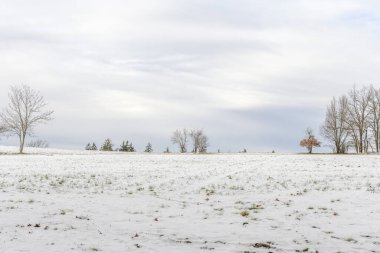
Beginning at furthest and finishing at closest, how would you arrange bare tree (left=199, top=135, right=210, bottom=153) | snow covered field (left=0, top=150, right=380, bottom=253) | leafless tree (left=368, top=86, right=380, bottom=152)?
bare tree (left=199, top=135, right=210, bottom=153) → leafless tree (left=368, top=86, right=380, bottom=152) → snow covered field (left=0, top=150, right=380, bottom=253)

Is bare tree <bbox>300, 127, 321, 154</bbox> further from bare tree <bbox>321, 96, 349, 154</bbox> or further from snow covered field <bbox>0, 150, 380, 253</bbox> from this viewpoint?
snow covered field <bbox>0, 150, 380, 253</bbox>

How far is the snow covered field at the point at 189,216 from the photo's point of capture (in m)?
9.07

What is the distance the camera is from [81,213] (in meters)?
12.7

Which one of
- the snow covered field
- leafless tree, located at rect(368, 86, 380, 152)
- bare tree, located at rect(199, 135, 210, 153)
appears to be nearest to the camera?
the snow covered field

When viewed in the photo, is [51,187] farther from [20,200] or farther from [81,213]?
[81,213]

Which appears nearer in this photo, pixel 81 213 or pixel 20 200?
pixel 81 213

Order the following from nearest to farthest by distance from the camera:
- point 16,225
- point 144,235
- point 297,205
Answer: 1. point 144,235
2. point 16,225
3. point 297,205

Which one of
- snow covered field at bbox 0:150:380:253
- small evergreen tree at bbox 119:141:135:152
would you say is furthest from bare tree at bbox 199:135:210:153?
snow covered field at bbox 0:150:380:253

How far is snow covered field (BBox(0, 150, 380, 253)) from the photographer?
907 centimetres

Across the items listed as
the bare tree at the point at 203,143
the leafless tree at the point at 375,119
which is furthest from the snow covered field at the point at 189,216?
the bare tree at the point at 203,143

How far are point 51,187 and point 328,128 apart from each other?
68.9 meters

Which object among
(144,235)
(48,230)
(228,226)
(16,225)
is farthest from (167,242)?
(16,225)

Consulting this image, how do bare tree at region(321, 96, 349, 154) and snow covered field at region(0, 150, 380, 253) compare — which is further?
bare tree at region(321, 96, 349, 154)

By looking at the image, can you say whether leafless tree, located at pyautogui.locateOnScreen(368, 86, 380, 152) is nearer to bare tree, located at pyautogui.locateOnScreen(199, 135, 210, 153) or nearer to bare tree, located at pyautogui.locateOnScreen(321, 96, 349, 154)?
bare tree, located at pyautogui.locateOnScreen(321, 96, 349, 154)
